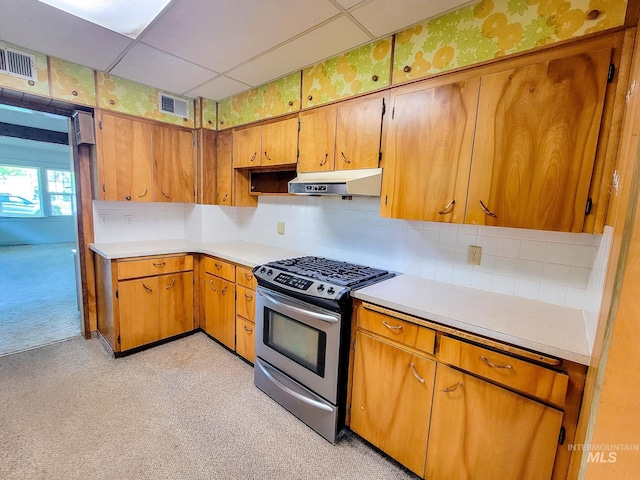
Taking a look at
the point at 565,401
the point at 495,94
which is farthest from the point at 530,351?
the point at 495,94

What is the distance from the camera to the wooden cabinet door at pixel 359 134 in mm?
1823

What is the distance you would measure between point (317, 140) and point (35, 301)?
4.31 metres

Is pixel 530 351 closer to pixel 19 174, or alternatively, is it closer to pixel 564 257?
pixel 564 257

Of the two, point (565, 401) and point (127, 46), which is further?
point (127, 46)

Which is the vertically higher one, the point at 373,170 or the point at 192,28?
the point at 192,28

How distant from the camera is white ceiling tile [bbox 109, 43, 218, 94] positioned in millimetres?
2082

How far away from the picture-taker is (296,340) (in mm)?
1901

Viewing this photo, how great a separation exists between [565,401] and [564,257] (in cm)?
76

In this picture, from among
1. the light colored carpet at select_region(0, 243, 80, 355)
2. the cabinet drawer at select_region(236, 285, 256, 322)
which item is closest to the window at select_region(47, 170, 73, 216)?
the light colored carpet at select_region(0, 243, 80, 355)

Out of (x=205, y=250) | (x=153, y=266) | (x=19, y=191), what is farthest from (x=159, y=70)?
(x=19, y=191)

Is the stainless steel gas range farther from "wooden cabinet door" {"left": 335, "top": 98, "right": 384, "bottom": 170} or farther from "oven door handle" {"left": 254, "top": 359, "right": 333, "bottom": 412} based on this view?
"wooden cabinet door" {"left": 335, "top": 98, "right": 384, "bottom": 170}

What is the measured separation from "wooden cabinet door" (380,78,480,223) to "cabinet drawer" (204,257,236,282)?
144 cm

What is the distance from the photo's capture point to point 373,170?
6.07 feet

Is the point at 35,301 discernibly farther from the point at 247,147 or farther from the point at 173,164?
the point at 247,147
